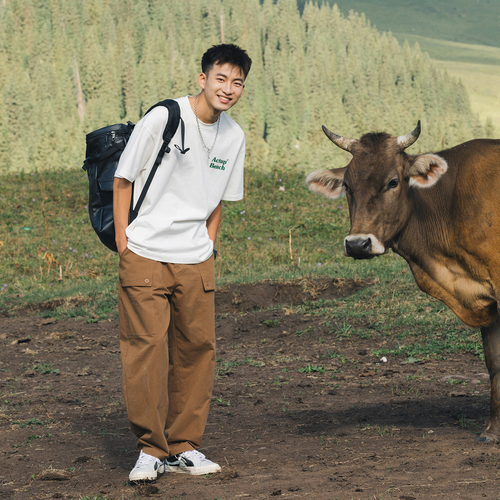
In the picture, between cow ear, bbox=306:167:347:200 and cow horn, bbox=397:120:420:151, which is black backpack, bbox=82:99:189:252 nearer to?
cow ear, bbox=306:167:347:200

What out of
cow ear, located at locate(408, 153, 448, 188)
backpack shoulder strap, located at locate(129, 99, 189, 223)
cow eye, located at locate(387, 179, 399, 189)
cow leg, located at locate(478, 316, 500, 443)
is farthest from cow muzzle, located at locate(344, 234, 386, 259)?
backpack shoulder strap, located at locate(129, 99, 189, 223)

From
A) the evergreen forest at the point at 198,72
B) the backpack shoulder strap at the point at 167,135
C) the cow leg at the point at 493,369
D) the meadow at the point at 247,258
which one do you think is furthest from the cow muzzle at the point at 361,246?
the evergreen forest at the point at 198,72

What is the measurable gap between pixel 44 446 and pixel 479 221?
12.3ft

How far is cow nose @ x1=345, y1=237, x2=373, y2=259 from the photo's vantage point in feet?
15.1

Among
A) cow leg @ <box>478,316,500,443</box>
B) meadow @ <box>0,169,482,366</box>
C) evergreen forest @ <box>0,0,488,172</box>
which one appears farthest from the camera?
evergreen forest @ <box>0,0,488,172</box>

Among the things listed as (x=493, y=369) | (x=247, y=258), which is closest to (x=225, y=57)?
(x=493, y=369)

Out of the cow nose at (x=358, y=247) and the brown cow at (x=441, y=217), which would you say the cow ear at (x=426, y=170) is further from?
the cow nose at (x=358, y=247)

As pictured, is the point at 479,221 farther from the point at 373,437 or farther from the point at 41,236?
the point at 41,236

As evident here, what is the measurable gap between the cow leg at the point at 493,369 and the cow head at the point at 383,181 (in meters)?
1.07

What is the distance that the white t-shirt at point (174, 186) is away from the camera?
390cm

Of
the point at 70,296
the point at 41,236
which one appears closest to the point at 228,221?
the point at 41,236

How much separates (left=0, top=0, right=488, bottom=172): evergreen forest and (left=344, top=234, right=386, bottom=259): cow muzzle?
1852 inches

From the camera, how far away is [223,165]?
4.31 meters

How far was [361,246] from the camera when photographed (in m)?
4.60
